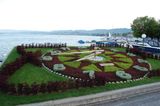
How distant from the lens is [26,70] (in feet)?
64.1

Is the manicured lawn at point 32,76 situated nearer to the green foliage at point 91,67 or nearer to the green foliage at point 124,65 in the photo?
the green foliage at point 91,67

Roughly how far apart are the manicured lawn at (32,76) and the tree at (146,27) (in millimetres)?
50658

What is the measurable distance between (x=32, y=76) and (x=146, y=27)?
52692mm

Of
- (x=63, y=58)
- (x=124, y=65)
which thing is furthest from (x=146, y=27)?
(x=63, y=58)

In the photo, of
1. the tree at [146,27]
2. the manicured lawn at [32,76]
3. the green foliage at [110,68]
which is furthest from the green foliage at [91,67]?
the tree at [146,27]

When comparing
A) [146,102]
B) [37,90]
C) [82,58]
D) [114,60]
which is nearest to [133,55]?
[114,60]

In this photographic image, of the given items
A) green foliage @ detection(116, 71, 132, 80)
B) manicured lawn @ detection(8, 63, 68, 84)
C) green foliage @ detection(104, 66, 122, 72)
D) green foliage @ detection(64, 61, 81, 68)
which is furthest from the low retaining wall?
green foliage @ detection(64, 61, 81, 68)

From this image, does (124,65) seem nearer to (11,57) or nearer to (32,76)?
(32,76)

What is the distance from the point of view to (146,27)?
66.4 meters

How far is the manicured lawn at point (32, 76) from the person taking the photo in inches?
678

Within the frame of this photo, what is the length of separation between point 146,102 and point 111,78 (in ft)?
12.4

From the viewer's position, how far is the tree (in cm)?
6606

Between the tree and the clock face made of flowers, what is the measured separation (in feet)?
137

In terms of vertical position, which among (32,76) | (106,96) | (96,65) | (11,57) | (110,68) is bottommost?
(106,96)
